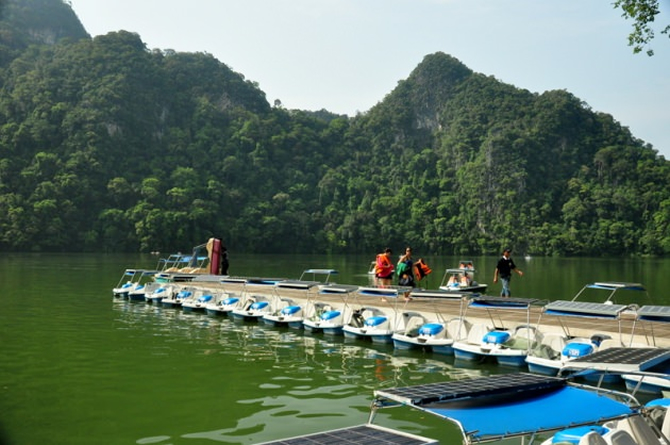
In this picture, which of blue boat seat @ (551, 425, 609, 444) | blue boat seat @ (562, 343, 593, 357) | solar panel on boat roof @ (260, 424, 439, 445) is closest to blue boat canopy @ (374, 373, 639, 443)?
blue boat seat @ (551, 425, 609, 444)

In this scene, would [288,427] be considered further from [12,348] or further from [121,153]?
[121,153]

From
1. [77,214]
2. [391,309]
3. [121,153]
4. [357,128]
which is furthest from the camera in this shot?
[357,128]

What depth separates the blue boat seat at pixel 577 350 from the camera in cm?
1400

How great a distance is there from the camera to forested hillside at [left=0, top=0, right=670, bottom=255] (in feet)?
356

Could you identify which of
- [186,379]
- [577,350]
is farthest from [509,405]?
[186,379]

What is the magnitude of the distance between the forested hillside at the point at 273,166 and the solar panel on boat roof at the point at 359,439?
100362 mm

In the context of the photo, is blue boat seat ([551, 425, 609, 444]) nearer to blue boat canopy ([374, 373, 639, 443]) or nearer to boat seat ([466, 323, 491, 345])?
blue boat canopy ([374, 373, 639, 443])

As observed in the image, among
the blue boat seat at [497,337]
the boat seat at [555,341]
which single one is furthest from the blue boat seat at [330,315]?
the boat seat at [555,341]

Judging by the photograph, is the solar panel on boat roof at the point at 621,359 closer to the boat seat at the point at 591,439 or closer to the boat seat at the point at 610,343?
the boat seat at the point at 591,439

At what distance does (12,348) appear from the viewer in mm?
18531

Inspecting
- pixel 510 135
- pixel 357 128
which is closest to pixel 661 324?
pixel 510 135

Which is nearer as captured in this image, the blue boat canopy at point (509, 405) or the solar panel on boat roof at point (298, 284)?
the blue boat canopy at point (509, 405)

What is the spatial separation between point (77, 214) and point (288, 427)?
342 ft

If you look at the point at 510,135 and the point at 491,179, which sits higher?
the point at 510,135
